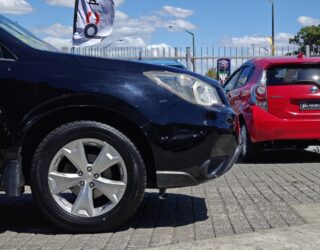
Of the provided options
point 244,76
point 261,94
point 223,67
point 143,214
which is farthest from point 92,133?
point 223,67

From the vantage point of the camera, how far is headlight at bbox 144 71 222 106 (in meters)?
4.37

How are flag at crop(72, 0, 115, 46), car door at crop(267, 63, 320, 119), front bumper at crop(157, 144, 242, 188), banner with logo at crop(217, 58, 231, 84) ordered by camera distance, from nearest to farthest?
1. front bumper at crop(157, 144, 242, 188)
2. car door at crop(267, 63, 320, 119)
3. flag at crop(72, 0, 115, 46)
4. banner with logo at crop(217, 58, 231, 84)

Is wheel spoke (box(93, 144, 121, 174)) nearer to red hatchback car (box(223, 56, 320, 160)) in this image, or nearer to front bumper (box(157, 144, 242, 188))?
front bumper (box(157, 144, 242, 188))

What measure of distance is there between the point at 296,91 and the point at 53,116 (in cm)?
459

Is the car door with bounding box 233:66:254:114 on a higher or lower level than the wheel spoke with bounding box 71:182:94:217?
higher

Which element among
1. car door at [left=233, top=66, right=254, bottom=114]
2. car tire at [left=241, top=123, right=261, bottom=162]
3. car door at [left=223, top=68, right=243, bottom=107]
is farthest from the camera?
car door at [left=223, top=68, right=243, bottom=107]

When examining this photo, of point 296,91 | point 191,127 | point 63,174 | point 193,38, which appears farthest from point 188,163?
point 193,38

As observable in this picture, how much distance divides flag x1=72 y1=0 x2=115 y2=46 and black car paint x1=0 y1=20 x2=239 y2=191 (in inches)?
311

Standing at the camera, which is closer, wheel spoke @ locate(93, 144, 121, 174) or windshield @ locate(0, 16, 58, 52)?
wheel spoke @ locate(93, 144, 121, 174)

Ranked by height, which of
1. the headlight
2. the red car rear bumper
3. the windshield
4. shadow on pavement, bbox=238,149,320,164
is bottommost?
shadow on pavement, bbox=238,149,320,164

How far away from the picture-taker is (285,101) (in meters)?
8.05

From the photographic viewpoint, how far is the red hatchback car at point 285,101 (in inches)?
317

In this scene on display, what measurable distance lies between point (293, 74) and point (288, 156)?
194cm

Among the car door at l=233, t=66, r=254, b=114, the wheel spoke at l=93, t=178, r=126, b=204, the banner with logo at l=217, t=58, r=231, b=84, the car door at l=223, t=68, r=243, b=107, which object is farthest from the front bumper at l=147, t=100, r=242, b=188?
the banner with logo at l=217, t=58, r=231, b=84
